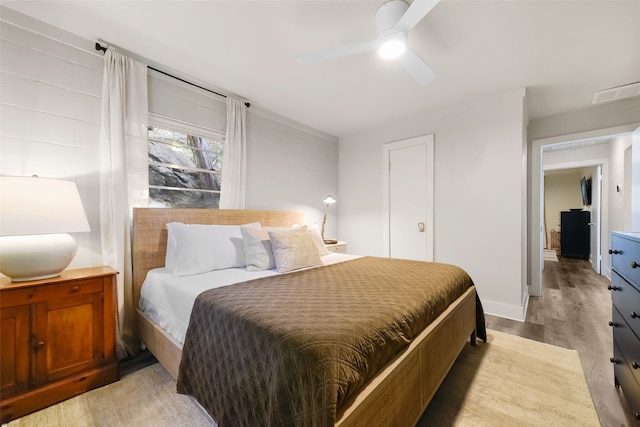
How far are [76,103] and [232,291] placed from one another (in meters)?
1.94

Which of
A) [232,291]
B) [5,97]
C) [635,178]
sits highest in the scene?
[5,97]

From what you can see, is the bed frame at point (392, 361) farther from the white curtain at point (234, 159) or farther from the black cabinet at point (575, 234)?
the black cabinet at point (575, 234)

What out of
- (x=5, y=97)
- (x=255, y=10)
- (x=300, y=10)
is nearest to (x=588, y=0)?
(x=300, y=10)

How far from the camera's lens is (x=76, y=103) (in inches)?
77.9

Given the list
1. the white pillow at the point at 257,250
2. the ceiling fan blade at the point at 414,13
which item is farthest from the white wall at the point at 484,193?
the white pillow at the point at 257,250

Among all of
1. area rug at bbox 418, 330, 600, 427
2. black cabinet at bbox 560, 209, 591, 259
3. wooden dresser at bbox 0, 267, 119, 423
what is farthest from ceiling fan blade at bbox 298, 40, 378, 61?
Result: black cabinet at bbox 560, 209, 591, 259

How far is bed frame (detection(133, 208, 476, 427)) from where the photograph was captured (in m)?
1.01

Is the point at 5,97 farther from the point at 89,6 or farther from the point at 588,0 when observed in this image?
the point at 588,0

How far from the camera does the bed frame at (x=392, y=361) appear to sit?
3.32 ft

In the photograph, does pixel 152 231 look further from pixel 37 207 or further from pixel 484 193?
pixel 484 193

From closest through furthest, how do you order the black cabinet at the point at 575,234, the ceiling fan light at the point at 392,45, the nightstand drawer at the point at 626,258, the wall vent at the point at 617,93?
the nightstand drawer at the point at 626,258 → the ceiling fan light at the point at 392,45 → the wall vent at the point at 617,93 → the black cabinet at the point at 575,234

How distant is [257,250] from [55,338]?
135 centimetres

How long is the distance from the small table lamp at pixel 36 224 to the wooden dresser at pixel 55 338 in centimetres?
9

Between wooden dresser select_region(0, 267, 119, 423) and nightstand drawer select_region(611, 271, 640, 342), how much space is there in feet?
10.2
